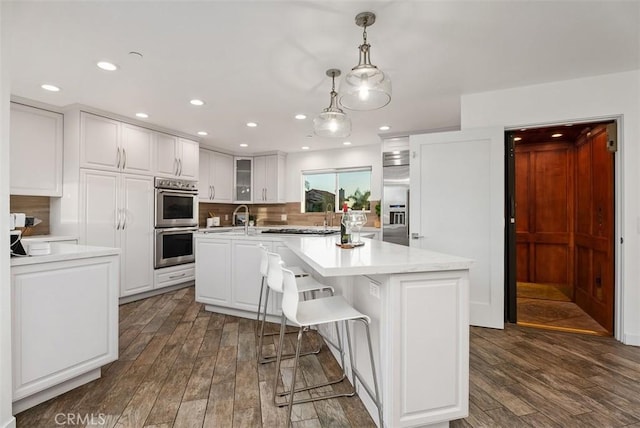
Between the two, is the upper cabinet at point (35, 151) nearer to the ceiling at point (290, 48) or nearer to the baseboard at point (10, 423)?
the ceiling at point (290, 48)

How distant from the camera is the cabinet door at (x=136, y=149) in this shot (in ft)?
13.6

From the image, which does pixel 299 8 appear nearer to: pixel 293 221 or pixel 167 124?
pixel 167 124

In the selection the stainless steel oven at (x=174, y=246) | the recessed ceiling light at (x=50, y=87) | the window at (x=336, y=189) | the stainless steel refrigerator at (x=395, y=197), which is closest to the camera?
the recessed ceiling light at (x=50, y=87)

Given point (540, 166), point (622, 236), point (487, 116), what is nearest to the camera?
point (622, 236)

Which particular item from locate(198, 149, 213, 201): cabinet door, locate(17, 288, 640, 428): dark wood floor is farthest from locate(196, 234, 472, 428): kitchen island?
locate(198, 149, 213, 201): cabinet door

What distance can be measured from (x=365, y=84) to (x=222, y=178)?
466 centimetres

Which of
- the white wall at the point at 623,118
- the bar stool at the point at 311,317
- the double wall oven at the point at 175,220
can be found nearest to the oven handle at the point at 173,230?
the double wall oven at the point at 175,220

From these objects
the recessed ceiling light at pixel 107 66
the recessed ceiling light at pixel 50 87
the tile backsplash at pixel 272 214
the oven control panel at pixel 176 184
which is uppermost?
the recessed ceiling light at pixel 50 87

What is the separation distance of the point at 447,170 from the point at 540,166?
8.62 feet

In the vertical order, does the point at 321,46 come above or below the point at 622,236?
above

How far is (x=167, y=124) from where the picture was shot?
4.43 meters

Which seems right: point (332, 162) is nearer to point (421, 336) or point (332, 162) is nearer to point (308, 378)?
point (308, 378)

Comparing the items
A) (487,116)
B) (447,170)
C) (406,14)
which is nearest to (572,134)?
(487,116)

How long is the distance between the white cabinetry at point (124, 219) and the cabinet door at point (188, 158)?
1.98 ft
